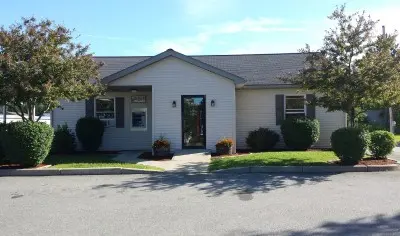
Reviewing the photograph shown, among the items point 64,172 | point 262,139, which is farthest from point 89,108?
point 262,139

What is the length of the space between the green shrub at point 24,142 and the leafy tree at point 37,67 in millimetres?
899

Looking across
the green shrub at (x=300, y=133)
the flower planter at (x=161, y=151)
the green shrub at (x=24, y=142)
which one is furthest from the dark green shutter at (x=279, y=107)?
the green shrub at (x=24, y=142)

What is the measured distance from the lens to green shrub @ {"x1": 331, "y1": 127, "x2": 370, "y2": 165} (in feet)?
40.6

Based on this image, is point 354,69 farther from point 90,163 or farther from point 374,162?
point 90,163

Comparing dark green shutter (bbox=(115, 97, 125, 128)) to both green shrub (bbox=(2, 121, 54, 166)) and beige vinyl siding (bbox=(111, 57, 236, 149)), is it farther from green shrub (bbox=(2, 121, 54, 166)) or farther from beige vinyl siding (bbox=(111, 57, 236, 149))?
green shrub (bbox=(2, 121, 54, 166))

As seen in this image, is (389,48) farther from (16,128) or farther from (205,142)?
(16,128)

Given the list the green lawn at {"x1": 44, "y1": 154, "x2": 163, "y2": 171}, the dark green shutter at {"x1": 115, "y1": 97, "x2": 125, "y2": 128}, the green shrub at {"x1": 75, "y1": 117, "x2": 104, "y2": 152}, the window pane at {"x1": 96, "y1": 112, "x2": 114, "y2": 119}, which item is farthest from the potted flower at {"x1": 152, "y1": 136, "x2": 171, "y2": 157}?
the window pane at {"x1": 96, "y1": 112, "x2": 114, "y2": 119}

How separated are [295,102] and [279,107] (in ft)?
2.42

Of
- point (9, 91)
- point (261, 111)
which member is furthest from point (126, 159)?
point (261, 111)

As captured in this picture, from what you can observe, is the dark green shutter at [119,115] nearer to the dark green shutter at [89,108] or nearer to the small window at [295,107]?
the dark green shutter at [89,108]

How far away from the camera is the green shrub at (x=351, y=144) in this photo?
12.4 meters

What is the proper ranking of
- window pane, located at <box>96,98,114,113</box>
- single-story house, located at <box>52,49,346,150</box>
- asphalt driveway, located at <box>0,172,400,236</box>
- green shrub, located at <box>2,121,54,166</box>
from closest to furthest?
asphalt driveway, located at <box>0,172,400,236</box> → green shrub, located at <box>2,121,54,166</box> → single-story house, located at <box>52,49,346,150</box> → window pane, located at <box>96,98,114,113</box>

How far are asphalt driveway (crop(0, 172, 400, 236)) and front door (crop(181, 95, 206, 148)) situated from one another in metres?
5.65

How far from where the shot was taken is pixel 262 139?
17.7 meters
